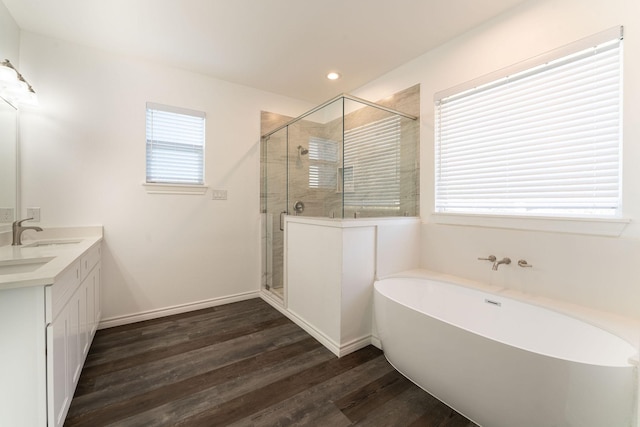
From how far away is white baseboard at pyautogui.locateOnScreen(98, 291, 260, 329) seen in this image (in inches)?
101

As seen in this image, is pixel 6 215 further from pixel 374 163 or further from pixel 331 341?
pixel 374 163

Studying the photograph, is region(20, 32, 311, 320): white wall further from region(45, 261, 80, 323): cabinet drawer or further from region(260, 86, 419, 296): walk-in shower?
region(45, 261, 80, 323): cabinet drawer

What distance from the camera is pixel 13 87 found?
74.3 inches

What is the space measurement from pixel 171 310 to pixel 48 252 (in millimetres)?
1438

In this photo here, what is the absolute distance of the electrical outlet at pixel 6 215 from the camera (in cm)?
191

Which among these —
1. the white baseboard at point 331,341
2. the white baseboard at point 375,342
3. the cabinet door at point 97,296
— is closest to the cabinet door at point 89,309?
the cabinet door at point 97,296

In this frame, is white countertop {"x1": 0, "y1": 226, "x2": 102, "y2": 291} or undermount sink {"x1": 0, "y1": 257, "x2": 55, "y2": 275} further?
undermount sink {"x1": 0, "y1": 257, "x2": 55, "y2": 275}

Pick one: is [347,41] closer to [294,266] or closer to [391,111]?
[391,111]

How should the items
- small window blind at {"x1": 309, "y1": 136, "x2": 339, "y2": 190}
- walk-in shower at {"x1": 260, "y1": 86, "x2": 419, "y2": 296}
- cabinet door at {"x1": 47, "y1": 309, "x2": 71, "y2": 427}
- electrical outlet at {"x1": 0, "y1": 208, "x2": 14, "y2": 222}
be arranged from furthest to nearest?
small window blind at {"x1": 309, "y1": 136, "x2": 339, "y2": 190} < walk-in shower at {"x1": 260, "y1": 86, "x2": 419, "y2": 296} < electrical outlet at {"x1": 0, "y1": 208, "x2": 14, "y2": 222} < cabinet door at {"x1": 47, "y1": 309, "x2": 71, "y2": 427}

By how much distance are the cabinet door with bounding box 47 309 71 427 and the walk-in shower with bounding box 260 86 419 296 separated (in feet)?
5.94

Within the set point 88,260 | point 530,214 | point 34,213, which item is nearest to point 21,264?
point 88,260

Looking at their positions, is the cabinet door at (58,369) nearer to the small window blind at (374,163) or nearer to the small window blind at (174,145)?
the small window blind at (174,145)

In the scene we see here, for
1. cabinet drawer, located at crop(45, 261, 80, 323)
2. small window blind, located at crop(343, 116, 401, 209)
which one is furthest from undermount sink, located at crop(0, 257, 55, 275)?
small window blind, located at crop(343, 116, 401, 209)

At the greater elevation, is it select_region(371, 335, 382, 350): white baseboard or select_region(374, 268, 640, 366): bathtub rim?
select_region(374, 268, 640, 366): bathtub rim
